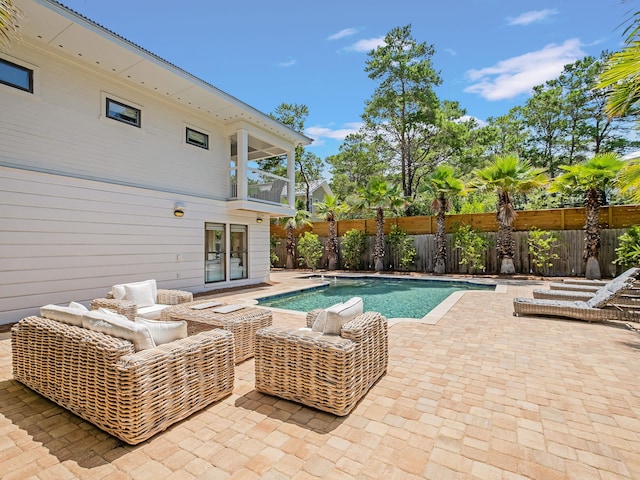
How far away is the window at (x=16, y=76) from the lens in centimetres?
574

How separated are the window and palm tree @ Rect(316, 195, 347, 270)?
11.1 m

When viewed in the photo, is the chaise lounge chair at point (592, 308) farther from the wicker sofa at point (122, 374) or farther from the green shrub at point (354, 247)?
the green shrub at point (354, 247)

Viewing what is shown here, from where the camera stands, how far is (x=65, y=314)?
9.64 ft

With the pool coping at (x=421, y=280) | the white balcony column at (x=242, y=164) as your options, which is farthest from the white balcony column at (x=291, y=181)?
the pool coping at (x=421, y=280)

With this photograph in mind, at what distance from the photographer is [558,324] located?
5449 mm

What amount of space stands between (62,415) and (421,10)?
1355 centimetres

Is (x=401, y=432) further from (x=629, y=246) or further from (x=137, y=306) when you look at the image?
(x=629, y=246)

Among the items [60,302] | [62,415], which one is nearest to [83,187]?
[60,302]

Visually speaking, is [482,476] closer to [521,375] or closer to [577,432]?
[577,432]

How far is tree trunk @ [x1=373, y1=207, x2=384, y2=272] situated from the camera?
14.6 meters

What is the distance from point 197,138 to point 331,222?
794cm

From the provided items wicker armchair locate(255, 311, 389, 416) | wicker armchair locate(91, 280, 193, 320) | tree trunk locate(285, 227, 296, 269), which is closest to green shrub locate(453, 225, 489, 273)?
tree trunk locate(285, 227, 296, 269)

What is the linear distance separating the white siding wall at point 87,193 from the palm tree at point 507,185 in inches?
388

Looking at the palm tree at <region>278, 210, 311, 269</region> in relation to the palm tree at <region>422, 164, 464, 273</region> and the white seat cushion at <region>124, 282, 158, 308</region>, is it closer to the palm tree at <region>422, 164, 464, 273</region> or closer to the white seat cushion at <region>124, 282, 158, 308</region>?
the palm tree at <region>422, 164, 464, 273</region>
